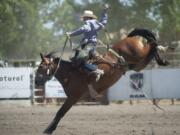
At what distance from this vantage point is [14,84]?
23.4 meters

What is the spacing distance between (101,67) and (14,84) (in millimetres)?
10694

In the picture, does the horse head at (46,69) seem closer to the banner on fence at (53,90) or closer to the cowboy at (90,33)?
the cowboy at (90,33)

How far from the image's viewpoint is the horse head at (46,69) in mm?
12961

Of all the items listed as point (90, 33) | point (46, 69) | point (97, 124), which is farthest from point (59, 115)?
point (97, 124)

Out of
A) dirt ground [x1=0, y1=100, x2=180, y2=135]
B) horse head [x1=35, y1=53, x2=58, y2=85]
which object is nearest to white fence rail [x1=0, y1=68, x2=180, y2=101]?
dirt ground [x1=0, y1=100, x2=180, y2=135]

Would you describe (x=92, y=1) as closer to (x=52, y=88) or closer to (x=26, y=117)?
(x=52, y=88)

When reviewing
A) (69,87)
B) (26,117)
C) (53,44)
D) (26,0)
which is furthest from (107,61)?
(53,44)

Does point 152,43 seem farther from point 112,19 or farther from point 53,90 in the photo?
point 112,19

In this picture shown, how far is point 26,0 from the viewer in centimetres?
4662

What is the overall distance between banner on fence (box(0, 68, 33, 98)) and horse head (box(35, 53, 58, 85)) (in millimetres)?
10368

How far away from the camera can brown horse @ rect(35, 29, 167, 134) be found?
1284 cm

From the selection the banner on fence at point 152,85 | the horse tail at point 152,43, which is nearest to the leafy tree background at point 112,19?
the banner on fence at point 152,85

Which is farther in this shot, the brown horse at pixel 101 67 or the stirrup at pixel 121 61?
the stirrup at pixel 121 61

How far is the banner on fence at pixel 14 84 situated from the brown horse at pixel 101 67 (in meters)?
10.2
